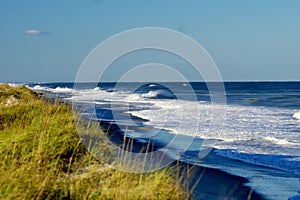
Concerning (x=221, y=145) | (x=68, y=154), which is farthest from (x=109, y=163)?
(x=221, y=145)

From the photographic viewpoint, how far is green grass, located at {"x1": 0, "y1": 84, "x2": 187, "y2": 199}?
605cm

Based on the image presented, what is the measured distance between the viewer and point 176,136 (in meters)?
18.3

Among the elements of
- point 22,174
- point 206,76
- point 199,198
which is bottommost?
point 199,198

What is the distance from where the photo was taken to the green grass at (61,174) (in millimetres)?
6055

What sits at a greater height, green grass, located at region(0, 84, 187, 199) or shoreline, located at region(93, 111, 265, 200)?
green grass, located at region(0, 84, 187, 199)

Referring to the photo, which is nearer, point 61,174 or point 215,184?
point 61,174

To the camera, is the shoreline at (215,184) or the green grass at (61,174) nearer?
the green grass at (61,174)

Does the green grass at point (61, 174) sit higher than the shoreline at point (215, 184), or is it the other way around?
the green grass at point (61, 174)

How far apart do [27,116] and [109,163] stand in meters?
4.99

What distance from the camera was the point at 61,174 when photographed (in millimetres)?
7504

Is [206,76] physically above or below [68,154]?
above

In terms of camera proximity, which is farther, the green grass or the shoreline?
the shoreline

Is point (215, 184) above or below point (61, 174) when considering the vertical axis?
below

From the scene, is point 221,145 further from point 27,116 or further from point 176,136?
point 27,116
